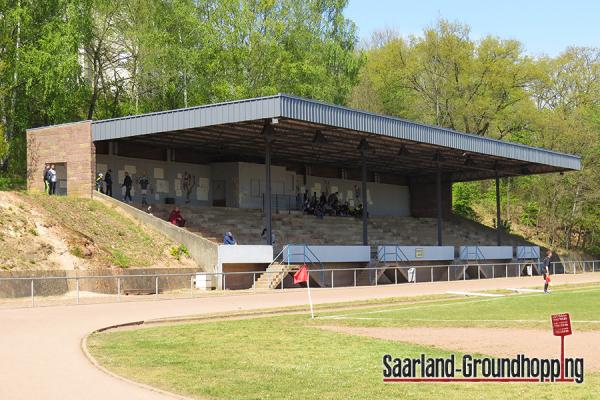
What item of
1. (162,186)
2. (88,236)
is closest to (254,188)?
(162,186)

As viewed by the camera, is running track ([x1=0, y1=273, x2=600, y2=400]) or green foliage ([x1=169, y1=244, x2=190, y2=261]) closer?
running track ([x1=0, y1=273, x2=600, y2=400])

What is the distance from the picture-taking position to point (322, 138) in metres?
43.9

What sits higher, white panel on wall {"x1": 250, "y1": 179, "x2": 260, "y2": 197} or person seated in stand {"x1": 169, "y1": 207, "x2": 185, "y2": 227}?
white panel on wall {"x1": 250, "y1": 179, "x2": 260, "y2": 197}

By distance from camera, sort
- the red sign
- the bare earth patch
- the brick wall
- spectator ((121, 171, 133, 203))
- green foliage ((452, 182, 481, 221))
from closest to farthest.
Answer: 1. the red sign
2. the bare earth patch
3. the brick wall
4. spectator ((121, 171, 133, 203))
5. green foliage ((452, 182, 481, 221))

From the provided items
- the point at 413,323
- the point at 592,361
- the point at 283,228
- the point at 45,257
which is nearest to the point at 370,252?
the point at 283,228

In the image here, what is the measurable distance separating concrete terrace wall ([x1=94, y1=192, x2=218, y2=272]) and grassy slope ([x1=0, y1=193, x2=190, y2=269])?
44 centimetres

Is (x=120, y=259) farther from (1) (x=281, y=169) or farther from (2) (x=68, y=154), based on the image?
(1) (x=281, y=169)

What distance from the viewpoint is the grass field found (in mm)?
11445

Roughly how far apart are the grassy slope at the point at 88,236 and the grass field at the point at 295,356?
45.9 ft

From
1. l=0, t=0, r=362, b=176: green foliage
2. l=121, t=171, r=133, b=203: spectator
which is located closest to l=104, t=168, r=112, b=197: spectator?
l=121, t=171, r=133, b=203: spectator

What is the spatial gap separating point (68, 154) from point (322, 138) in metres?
13.9

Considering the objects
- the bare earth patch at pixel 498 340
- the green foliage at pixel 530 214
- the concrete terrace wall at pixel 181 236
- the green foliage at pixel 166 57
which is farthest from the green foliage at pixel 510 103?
the bare earth patch at pixel 498 340

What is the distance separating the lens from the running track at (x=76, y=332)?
38.0ft

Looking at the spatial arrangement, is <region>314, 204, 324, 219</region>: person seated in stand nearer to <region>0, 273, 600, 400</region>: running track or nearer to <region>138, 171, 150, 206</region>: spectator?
<region>138, 171, 150, 206</region>: spectator
